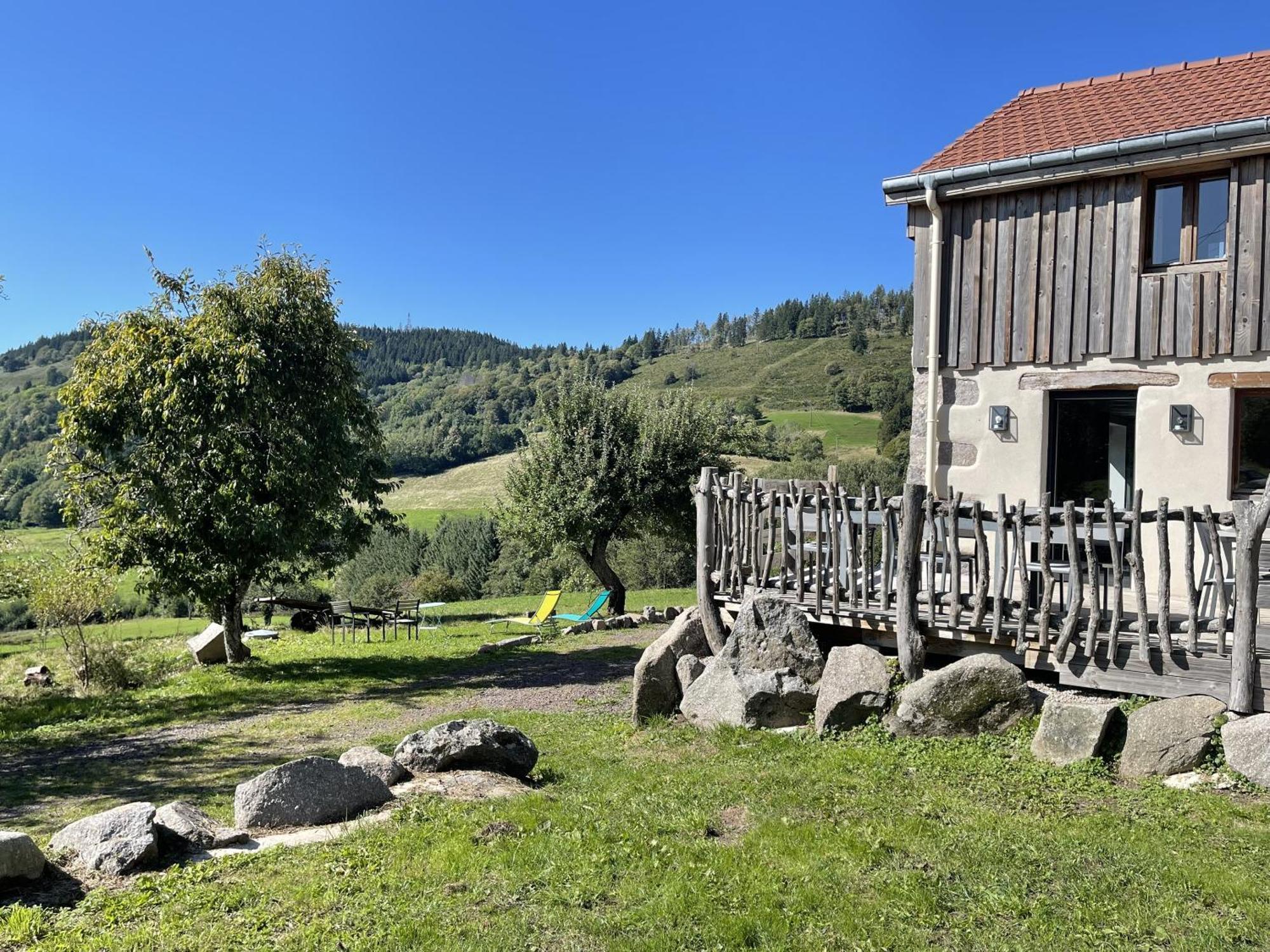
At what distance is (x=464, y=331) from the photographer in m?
152

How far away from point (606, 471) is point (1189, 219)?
14.3 metres

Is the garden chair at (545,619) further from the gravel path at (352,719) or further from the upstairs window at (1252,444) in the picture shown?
the upstairs window at (1252,444)

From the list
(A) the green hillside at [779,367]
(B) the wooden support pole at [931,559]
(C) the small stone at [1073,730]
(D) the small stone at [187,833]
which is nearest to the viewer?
(D) the small stone at [187,833]

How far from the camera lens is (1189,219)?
9883mm

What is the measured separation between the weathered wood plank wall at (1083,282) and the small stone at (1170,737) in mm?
4600

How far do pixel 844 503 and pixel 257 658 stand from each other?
13716 millimetres

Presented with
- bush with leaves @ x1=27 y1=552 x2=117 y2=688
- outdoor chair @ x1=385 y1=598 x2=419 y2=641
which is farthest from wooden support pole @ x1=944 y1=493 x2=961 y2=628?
outdoor chair @ x1=385 y1=598 x2=419 y2=641

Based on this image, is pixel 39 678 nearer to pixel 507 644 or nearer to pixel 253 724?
pixel 253 724

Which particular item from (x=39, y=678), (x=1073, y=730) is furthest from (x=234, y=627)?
(x=1073, y=730)

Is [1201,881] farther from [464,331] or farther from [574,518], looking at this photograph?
[464,331]

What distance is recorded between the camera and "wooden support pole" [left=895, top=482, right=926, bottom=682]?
27.8 feet

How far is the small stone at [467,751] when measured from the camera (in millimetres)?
7512

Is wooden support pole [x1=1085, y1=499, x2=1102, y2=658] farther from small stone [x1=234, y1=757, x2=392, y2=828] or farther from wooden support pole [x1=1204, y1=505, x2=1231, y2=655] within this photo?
small stone [x1=234, y1=757, x2=392, y2=828]

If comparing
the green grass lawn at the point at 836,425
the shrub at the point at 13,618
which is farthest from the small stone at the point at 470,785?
the shrub at the point at 13,618
